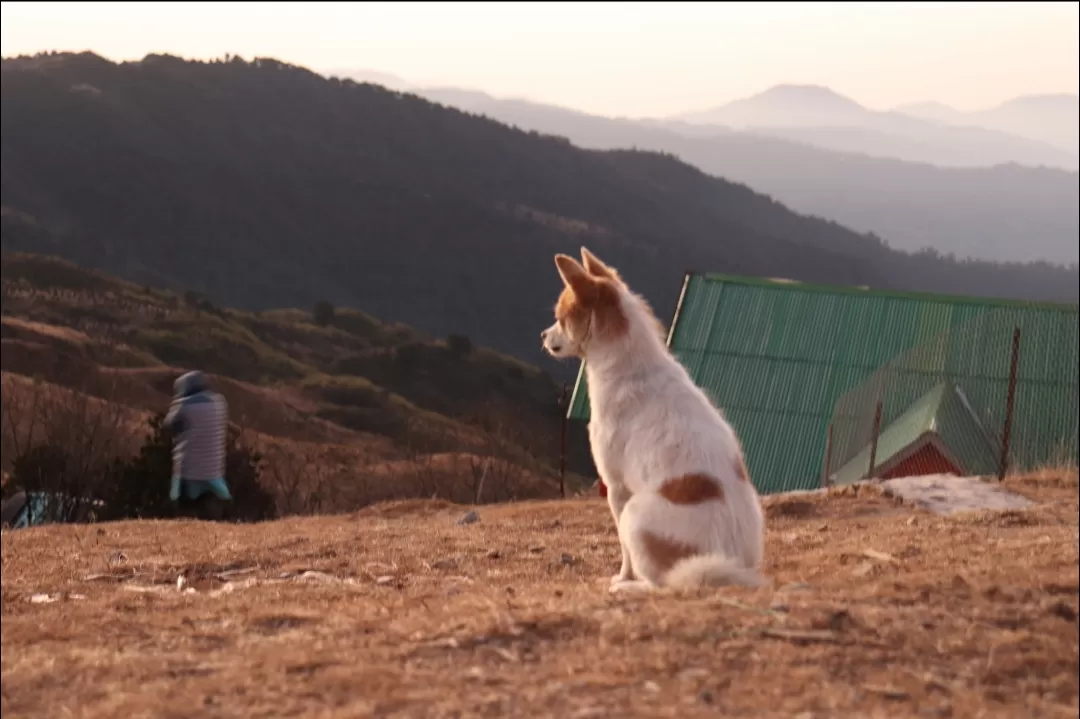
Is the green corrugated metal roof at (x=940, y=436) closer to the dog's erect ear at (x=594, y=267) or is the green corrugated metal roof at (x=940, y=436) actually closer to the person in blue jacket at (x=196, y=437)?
the person in blue jacket at (x=196, y=437)

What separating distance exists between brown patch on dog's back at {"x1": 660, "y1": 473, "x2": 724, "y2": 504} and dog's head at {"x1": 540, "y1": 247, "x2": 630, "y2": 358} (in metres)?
1.06

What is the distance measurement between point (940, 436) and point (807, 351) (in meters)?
4.58

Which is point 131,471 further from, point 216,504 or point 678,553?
point 678,553

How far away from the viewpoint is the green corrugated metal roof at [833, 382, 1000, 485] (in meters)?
18.1

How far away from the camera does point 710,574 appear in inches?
247

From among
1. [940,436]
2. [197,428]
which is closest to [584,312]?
[197,428]

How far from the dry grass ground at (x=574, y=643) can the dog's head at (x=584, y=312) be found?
54.6 inches

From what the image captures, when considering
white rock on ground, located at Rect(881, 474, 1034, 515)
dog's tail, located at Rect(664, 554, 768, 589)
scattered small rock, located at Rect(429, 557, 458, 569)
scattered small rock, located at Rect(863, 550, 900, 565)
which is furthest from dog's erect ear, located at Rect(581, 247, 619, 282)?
white rock on ground, located at Rect(881, 474, 1034, 515)

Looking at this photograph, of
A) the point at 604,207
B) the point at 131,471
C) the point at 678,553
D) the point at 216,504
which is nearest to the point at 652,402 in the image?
the point at 678,553

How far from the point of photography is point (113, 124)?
120 meters

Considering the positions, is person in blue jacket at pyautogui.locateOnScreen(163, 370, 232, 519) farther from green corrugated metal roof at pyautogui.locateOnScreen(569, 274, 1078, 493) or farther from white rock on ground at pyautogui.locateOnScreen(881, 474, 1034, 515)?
green corrugated metal roof at pyautogui.locateOnScreen(569, 274, 1078, 493)

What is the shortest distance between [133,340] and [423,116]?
84842 millimetres

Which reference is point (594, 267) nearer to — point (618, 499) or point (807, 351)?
point (618, 499)

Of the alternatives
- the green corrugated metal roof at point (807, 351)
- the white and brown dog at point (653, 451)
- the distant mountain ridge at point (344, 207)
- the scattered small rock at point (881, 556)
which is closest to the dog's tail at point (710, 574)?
the white and brown dog at point (653, 451)
